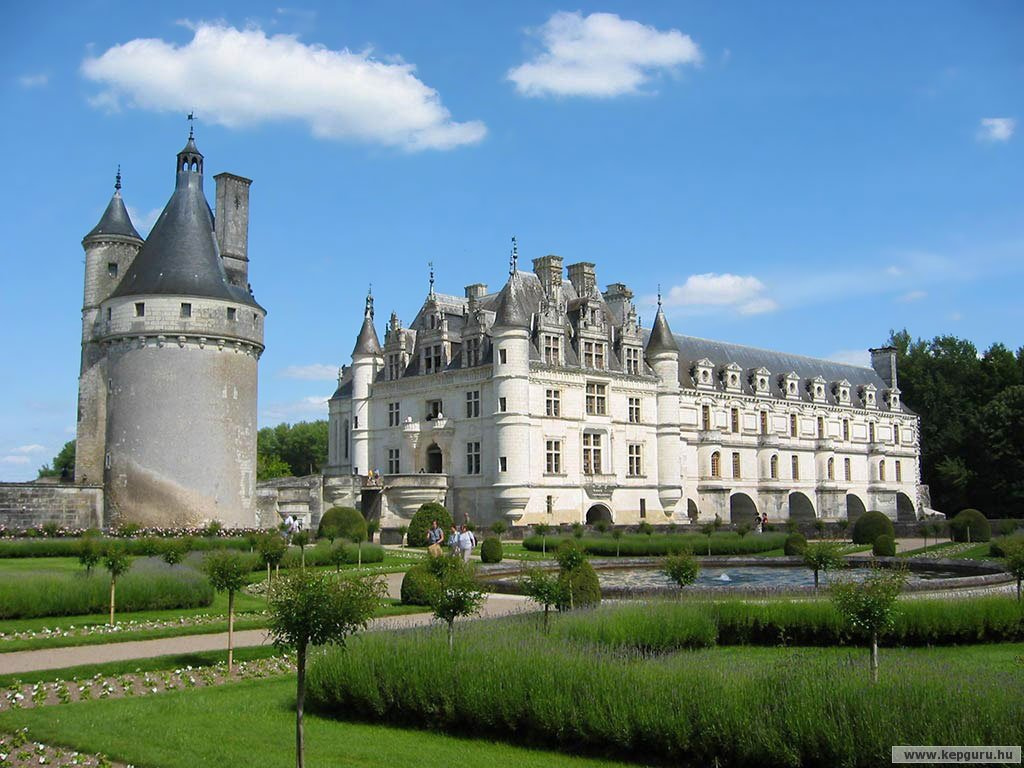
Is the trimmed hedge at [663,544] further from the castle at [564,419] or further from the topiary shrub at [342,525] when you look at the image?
the castle at [564,419]

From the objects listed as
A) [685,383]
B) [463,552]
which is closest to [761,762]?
[463,552]

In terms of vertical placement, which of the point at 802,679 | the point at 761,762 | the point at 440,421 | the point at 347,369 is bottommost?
the point at 761,762

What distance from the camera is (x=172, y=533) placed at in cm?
3222

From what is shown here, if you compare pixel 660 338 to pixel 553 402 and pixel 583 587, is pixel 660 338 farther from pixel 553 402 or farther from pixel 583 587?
pixel 583 587

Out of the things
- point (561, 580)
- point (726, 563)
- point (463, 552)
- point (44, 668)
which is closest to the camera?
point (44, 668)

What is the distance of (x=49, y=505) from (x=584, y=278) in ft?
89.3

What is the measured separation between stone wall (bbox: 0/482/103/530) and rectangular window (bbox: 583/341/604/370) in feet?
73.6

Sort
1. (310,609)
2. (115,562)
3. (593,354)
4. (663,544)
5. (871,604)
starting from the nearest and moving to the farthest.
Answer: (310,609) < (871,604) < (115,562) < (663,544) < (593,354)

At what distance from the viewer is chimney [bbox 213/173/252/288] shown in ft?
130

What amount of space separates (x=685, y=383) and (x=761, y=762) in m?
46.8

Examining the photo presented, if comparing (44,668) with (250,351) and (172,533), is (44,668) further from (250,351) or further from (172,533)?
(250,351)

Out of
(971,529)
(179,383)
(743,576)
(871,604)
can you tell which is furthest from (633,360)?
(871,604)

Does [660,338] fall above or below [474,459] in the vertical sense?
above

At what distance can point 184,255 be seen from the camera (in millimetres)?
35531
